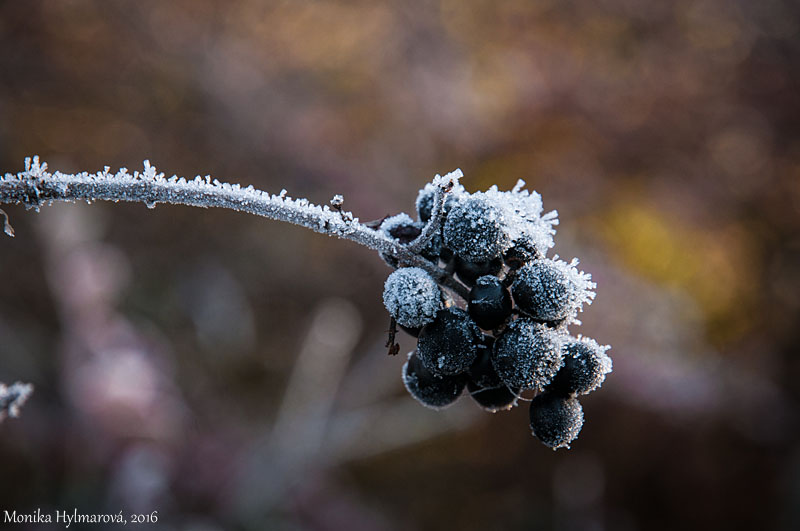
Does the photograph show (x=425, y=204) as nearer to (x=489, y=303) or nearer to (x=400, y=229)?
(x=400, y=229)

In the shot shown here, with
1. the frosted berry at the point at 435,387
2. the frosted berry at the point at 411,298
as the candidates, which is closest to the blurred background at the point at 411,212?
the frosted berry at the point at 435,387

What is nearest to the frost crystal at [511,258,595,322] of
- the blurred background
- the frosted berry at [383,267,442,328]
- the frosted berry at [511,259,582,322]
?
the frosted berry at [511,259,582,322]

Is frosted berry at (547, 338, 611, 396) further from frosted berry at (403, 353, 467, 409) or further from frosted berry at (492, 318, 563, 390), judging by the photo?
frosted berry at (403, 353, 467, 409)

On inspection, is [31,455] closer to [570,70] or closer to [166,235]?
[166,235]

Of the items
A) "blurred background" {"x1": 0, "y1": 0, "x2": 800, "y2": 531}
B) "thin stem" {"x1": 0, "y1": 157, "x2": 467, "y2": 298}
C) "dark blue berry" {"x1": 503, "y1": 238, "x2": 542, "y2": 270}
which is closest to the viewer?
"thin stem" {"x1": 0, "y1": 157, "x2": 467, "y2": 298}

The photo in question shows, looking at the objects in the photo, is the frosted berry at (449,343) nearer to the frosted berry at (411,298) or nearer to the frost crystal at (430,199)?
the frosted berry at (411,298)

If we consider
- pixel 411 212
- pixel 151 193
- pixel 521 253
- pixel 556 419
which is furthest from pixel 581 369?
pixel 411 212
